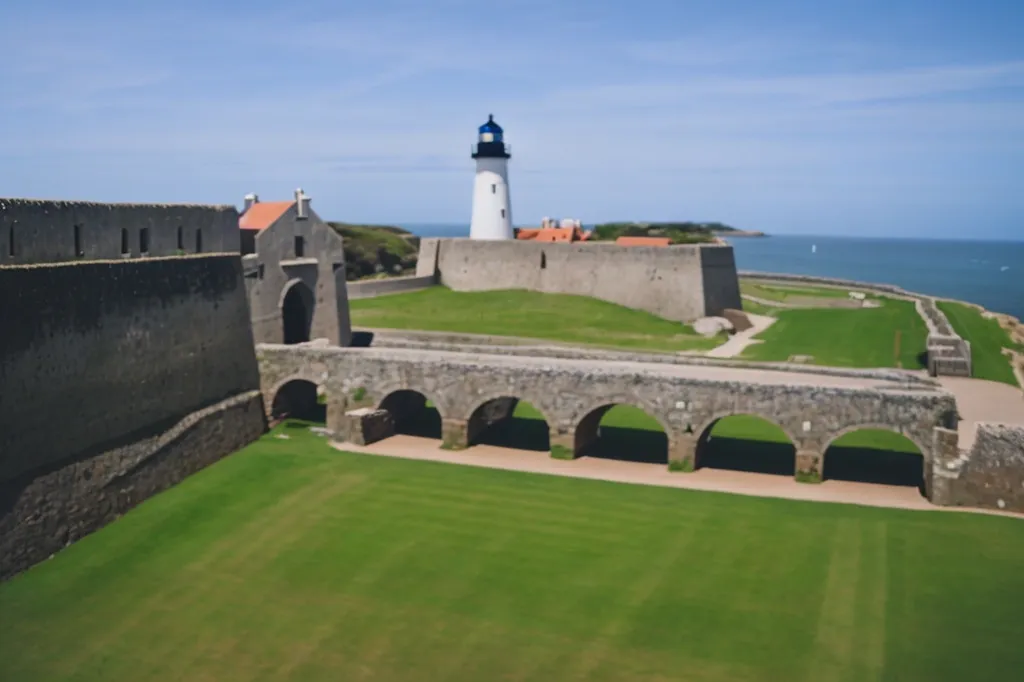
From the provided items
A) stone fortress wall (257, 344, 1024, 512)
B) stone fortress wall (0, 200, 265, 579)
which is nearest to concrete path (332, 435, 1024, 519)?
stone fortress wall (257, 344, 1024, 512)

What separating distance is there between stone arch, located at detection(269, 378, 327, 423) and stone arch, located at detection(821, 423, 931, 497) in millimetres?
14592

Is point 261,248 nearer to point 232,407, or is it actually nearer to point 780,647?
point 232,407

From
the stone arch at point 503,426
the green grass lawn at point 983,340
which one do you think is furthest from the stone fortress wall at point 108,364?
the green grass lawn at point 983,340

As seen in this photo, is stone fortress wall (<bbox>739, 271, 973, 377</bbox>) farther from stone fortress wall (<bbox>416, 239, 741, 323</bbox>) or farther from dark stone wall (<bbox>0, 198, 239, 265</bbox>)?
dark stone wall (<bbox>0, 198, 239, 265</bbox>)

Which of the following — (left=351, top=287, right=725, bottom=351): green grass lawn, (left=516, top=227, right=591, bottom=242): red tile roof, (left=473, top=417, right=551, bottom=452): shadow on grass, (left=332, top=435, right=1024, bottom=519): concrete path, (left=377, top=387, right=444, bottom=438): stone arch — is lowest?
(left=332, top=435, right=1024, bottom=519): concrete path

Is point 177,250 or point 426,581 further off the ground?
point 177,250

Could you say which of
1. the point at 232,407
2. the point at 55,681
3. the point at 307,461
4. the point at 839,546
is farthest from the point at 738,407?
the point at 55,681

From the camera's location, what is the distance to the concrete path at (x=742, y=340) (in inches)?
1464

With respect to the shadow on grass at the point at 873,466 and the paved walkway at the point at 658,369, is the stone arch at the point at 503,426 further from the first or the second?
the shadow on grass at the point at 873,466

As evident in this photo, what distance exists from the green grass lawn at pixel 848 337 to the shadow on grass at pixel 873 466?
935 centimetres

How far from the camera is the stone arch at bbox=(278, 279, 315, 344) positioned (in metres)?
30.9

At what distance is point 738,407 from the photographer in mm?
22969

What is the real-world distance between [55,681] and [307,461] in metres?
10.00

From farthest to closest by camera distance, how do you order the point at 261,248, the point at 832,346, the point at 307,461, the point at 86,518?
the point at 832,346, the point at 261,248, the point at 307,461, the point at 86,518
